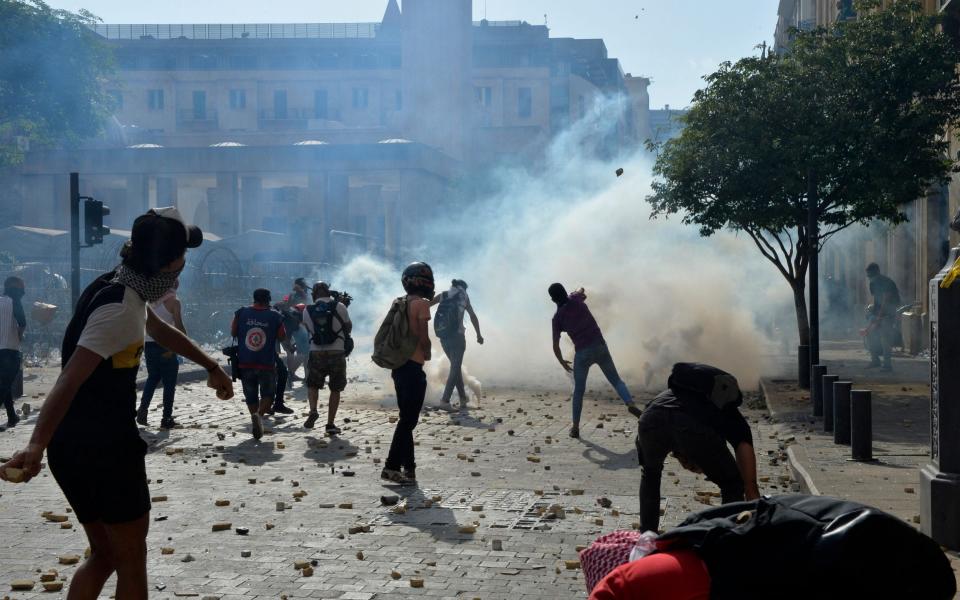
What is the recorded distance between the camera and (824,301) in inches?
1575

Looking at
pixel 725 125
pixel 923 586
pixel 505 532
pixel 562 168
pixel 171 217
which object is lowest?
pixel 505 532

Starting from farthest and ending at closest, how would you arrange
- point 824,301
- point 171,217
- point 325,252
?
point 325,252, point 824,301, point 171,217

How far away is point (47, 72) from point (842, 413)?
37987mm

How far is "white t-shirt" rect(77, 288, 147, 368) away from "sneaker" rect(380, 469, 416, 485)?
5243mm

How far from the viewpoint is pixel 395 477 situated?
9.38 metres

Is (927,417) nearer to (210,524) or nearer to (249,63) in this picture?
(210,524)

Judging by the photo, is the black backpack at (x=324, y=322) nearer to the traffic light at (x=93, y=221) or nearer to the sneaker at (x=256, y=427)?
the sneaker at (x=256, y=427)

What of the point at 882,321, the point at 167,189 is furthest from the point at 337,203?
the point at 882,321

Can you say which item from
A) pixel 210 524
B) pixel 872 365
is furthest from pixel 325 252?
pixel 210 524

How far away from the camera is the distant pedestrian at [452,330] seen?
15.6 meters

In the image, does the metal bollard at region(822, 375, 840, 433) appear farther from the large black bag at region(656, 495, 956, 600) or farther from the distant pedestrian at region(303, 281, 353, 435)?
the large black bag at region(656, 495, 956, 600)

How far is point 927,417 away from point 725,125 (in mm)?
6088

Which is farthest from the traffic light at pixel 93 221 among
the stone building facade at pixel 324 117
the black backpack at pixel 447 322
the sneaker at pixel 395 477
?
the stone building facade at pixel 324 117

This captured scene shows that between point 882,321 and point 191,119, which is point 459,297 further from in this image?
point 191,119
